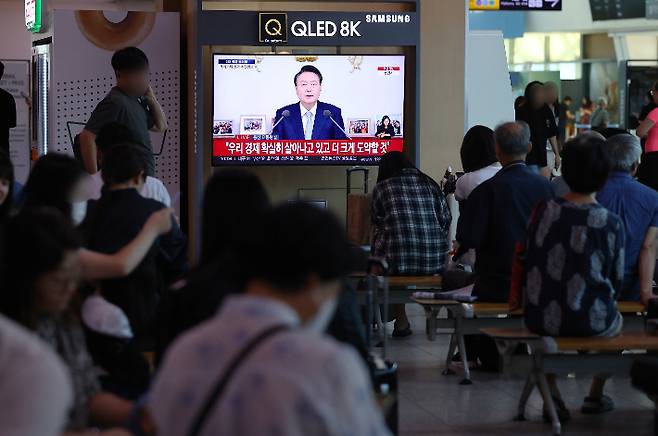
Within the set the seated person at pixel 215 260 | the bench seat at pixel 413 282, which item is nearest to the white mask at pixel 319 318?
the seated person at pixel 215 260

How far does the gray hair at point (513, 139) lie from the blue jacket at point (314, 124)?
411cm

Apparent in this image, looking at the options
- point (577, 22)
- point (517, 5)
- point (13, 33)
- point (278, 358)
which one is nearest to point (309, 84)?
point (517, 5)

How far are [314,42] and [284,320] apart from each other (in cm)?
881

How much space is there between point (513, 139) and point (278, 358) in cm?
500

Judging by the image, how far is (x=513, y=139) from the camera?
6855 millimetres

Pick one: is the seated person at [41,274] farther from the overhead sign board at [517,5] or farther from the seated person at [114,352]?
the overhead sign board at [517,5]

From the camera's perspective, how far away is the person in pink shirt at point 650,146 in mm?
11156

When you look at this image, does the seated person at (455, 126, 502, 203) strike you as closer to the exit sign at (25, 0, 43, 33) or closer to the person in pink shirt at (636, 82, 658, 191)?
the person in pink shirt at (636, 82, 658, 191)

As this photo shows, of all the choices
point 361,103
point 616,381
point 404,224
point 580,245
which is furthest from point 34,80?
point 580,245

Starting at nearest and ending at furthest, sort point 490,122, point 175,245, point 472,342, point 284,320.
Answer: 1. point 284,320
2. point 175,245
3. point 472,342
4. point 490,122

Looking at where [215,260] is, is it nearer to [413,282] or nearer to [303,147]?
[413,282]

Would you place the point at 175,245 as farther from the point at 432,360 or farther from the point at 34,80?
the point at 34,80

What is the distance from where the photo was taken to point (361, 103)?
10969 millimetres

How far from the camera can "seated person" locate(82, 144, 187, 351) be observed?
15.4 ft
